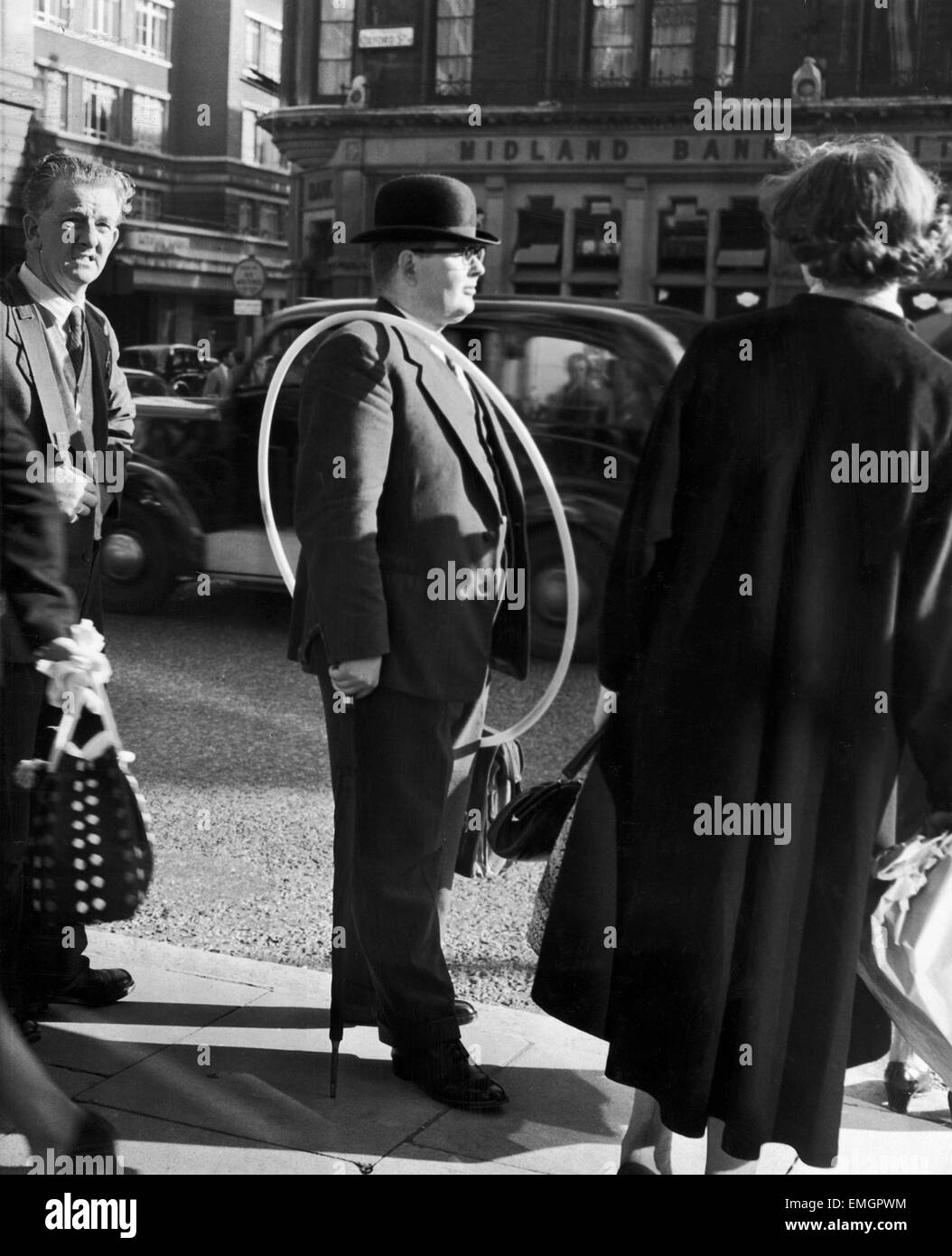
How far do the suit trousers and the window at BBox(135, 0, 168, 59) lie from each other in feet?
5.24

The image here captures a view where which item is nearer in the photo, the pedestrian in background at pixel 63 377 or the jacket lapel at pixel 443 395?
the jacket lapel at pixel 443 395

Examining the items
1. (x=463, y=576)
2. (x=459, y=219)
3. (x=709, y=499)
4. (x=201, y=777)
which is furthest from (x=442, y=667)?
(x=201, y=777)

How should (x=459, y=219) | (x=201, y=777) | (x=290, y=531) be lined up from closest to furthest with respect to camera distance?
1. (x=459, y=219)
2. (x=290, y=531)
3. (x=201, y=777)

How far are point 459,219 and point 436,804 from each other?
128 centimetres

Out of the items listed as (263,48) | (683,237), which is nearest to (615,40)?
(683,237)

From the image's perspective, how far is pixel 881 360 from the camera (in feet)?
8.66

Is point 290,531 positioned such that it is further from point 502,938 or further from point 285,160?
point 502,938

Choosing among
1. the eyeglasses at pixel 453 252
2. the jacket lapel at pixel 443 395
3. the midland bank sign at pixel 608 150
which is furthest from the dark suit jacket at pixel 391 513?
the midland bank sign at pixel 608 150

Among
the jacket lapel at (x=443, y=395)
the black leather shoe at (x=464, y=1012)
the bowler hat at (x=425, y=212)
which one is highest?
the bowler hat at (x=425, y=212)

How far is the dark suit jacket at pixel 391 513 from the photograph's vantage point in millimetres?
3088

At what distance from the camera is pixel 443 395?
320 centimetres

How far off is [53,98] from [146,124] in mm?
215

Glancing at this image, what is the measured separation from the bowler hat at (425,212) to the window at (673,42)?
54 centimetres
